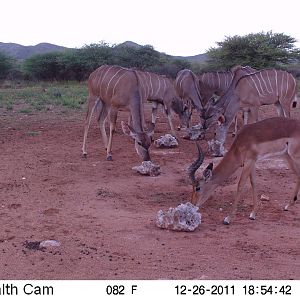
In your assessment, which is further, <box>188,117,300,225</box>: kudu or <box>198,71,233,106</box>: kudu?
<box>198,71,233,106</box>: kudu

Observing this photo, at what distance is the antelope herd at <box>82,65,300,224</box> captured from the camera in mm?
7254

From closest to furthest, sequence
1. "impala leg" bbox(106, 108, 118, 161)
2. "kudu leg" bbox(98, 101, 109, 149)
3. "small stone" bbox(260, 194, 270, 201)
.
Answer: "small stone" bbox(260, 194, 270, 201) → "impala leg" bbox(106, 108, 118, 161) → "kudu leg" bbox(98, 101, 109, 149)

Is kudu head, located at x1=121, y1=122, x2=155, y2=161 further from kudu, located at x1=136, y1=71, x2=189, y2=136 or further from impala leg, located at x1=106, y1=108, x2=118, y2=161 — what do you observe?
kudu, located at x1=136, y1=71, x2=189, y2=136

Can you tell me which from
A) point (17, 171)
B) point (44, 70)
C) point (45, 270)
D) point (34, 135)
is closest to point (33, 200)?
point (17, 171)

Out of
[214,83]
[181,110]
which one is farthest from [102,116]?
[214,83]

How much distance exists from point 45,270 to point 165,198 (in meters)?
3.06

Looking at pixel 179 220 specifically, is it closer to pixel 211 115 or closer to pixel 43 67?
pixel 211 115

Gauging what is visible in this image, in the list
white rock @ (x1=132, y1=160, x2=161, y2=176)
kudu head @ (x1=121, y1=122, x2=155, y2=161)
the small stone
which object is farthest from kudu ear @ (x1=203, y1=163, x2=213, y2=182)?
kudu head @ (x1=121, y1=122, x2=155, y2=161)

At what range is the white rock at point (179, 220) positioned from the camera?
6.42 m

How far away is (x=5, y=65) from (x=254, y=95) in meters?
28.0

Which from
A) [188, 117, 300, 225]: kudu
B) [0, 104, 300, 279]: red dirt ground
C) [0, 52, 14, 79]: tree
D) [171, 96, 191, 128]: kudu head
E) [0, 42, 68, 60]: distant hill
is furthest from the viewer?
[0, 42, 68, 60]: distant hill

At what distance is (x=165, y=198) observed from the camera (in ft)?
26.0

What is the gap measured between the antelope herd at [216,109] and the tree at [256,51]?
54.1 ft

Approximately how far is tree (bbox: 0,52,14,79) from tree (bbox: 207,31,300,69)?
14038mm
